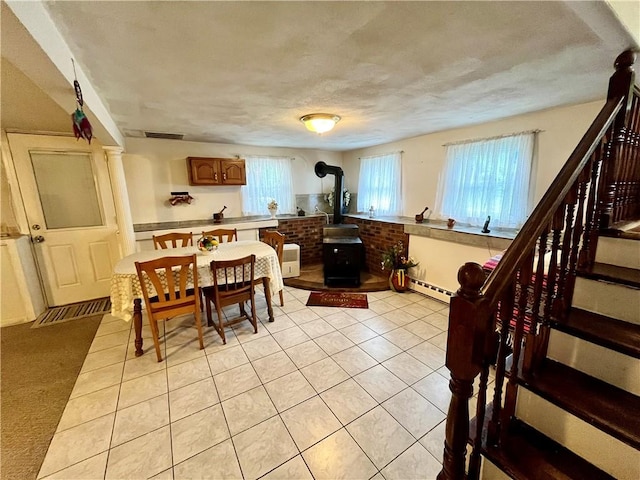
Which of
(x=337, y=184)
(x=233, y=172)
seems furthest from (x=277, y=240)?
(x=337, y=184)

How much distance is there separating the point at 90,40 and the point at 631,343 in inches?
109

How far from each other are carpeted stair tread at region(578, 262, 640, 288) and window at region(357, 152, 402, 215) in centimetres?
320

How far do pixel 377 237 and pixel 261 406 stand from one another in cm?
318

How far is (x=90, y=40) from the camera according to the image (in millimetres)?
1314

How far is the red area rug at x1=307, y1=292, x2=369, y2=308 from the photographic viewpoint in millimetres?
3475

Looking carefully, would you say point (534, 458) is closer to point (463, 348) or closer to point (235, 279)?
point (463, 348)

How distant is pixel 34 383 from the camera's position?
6.95 ft

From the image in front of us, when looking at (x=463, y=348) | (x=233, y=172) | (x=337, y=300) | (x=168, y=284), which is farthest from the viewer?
(x=233, y=172)

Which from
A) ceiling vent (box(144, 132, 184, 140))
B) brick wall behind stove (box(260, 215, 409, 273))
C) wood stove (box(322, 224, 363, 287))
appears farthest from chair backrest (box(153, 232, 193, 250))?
wood stove (box(322, 224, 363, 287))

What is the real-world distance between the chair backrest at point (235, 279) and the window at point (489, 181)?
2787 mm

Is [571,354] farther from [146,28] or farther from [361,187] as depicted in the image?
[361,187]

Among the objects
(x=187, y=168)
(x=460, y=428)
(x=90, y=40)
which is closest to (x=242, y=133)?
(x=187, y=168)

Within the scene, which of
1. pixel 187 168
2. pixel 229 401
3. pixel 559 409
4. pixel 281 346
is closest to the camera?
pixel 559 409

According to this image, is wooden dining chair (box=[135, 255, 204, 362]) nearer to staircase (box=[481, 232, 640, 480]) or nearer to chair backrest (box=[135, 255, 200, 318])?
chair backrest (box=[135, 255, 200, 318])
